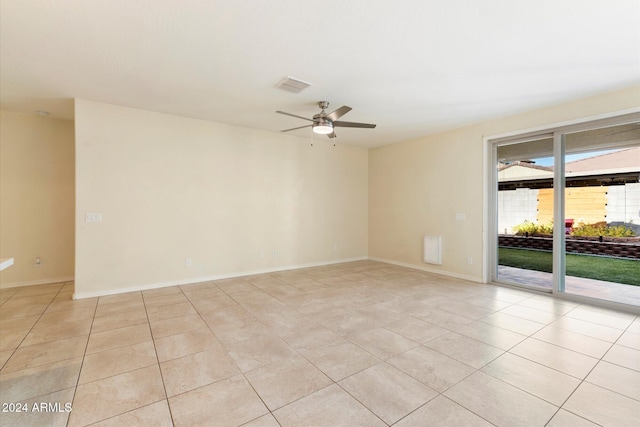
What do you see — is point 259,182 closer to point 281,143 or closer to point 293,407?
point 281,143

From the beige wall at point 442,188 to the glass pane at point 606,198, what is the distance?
51 cm

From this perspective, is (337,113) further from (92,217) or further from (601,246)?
(601,246)

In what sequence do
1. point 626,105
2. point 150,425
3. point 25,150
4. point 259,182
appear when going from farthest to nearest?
point 259,182, point 25,150, point 626,105, point 150,425

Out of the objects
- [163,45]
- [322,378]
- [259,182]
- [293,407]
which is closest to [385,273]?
[259,182]

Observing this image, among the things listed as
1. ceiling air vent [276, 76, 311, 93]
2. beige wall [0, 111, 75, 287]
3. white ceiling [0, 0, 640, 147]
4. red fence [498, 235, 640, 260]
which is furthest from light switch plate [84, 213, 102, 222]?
red fence [498, 235, 640, 260]

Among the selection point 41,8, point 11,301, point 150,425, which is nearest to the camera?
point 150,425

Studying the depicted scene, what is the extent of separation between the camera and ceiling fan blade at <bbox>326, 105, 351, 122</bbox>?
11.2 feet

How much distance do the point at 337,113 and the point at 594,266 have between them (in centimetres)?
593

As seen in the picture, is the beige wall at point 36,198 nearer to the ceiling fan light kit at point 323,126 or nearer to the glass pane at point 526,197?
the ceiling fan light kit at point 323,126

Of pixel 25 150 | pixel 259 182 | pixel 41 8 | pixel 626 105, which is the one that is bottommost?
pixel 259 182

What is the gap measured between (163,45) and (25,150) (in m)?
4.08

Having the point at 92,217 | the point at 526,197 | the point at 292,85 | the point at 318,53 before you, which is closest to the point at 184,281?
the point at 92,217

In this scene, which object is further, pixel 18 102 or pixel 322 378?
pixel 18 102

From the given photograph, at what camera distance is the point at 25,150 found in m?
4.70
